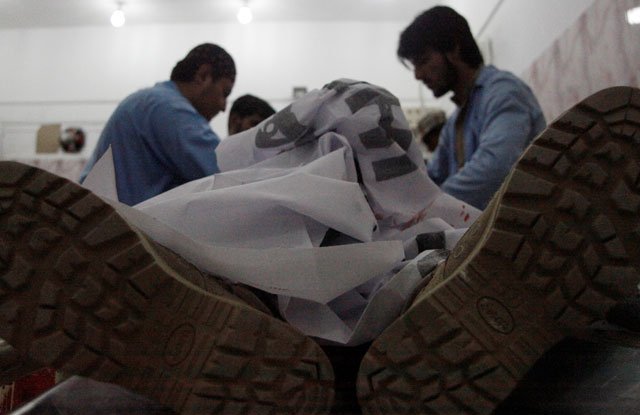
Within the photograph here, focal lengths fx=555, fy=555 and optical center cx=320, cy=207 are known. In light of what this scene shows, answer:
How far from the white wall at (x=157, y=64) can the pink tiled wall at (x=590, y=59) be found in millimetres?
1368

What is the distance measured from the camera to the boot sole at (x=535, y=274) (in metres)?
0.32

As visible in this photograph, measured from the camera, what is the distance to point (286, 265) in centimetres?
44

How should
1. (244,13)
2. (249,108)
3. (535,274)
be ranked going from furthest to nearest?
(244,13) < (249,108) < (535,274)

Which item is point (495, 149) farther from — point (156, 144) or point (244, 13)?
point (244, 13)

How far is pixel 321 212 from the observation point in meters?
0.47

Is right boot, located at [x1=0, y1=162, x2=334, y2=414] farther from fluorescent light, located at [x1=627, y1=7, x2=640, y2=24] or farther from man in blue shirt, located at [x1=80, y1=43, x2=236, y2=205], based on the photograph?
fluorescent light, located at [x1=627, y1=7, x2=640, y2=24]

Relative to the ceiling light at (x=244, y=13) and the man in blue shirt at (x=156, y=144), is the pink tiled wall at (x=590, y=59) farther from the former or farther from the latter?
the ceiling light at (x=244, y=13)

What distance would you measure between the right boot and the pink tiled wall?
1.00 meters

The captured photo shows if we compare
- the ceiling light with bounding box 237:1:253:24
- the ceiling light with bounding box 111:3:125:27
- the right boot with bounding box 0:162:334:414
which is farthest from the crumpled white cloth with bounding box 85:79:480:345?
Result: the ceiling light with bounding box 111:3:125:27

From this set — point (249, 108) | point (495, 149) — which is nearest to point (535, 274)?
point (495, 149)

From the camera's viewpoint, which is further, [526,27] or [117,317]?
[526,27]

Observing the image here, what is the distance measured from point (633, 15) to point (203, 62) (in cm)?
87

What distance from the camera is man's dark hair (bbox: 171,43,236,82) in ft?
3.98

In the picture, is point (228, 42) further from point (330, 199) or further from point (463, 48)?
point (330, 199)
